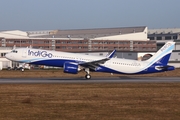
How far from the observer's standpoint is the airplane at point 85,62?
4825 centimetres

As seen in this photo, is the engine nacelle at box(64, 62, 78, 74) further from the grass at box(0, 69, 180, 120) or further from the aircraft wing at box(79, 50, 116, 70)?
the grass at box(0, 69, 180, 120)

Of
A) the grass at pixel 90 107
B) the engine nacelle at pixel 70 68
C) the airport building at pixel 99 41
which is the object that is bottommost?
the grass at pixel 90 107

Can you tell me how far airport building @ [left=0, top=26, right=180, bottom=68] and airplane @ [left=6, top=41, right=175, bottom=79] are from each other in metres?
41.9

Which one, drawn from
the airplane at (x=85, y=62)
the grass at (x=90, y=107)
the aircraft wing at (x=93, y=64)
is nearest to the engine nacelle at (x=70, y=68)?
the airplane at (x=85, y=62)

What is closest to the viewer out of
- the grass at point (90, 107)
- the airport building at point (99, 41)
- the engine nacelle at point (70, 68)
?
the grass at point (90, 107)

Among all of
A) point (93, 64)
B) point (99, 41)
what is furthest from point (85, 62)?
point (99, 41)

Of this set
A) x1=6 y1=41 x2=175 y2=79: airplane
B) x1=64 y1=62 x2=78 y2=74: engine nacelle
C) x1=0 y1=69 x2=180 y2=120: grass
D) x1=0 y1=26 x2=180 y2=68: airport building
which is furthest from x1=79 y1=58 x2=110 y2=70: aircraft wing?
x1=0 y1=26 x2=180 y2=68: airport building

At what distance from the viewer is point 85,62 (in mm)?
49188

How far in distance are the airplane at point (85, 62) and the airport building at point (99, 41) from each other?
41857 millimetres

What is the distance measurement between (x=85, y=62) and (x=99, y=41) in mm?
75480

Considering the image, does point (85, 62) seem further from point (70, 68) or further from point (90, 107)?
point (90, 107)

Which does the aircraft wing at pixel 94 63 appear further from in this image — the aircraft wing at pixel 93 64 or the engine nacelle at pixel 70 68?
the engine nacelle at pixel 70 68

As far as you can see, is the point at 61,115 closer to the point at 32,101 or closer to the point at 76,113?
the point at 76,113

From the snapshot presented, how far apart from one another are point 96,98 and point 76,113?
21.9ft
